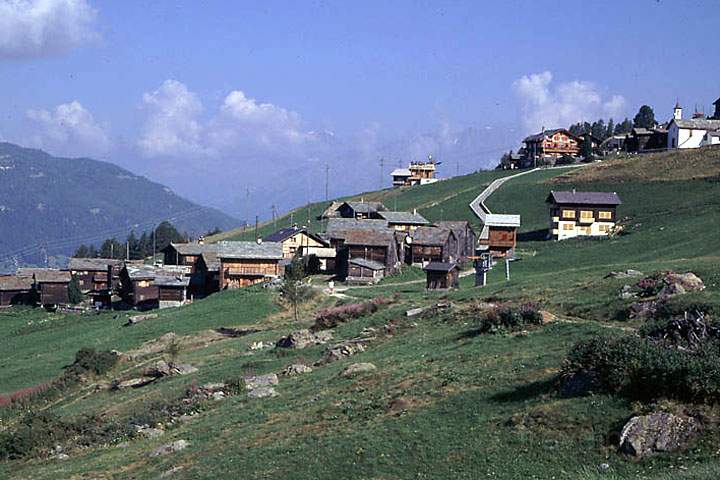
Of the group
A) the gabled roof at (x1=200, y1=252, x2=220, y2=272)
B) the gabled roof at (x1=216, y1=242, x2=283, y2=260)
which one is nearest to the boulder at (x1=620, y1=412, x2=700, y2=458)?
the gabled roof at (x1=216, y1=242, x2=283, y2=260)

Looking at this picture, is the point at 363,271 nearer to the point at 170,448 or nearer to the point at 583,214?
the point at 583,214

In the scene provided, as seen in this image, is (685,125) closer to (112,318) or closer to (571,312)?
(112,318)

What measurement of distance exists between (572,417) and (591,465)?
110 inches

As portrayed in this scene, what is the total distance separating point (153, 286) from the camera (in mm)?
101438

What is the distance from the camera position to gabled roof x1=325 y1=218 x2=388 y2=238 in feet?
329

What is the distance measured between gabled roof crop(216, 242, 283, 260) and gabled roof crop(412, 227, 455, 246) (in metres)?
15.1

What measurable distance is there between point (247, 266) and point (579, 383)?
69.6 m

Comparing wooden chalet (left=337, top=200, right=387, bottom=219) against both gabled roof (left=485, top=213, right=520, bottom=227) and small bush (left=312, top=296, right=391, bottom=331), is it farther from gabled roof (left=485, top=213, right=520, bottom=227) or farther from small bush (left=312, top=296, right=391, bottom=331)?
small bush (left=312, top=296, right=391, bottom=331)

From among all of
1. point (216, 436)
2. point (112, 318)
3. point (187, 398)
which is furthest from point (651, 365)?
point (112, 318)

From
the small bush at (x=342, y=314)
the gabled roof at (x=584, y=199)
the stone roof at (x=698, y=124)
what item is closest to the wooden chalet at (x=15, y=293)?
the gabled roof at (x=584, y=199)

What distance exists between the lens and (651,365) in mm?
Result: 24609

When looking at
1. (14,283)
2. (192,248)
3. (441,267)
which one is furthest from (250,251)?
(14,283)

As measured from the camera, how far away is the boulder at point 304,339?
51.5 meters

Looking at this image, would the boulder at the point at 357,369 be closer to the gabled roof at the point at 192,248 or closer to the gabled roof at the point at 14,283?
the gabled roof at the point at 192,248
